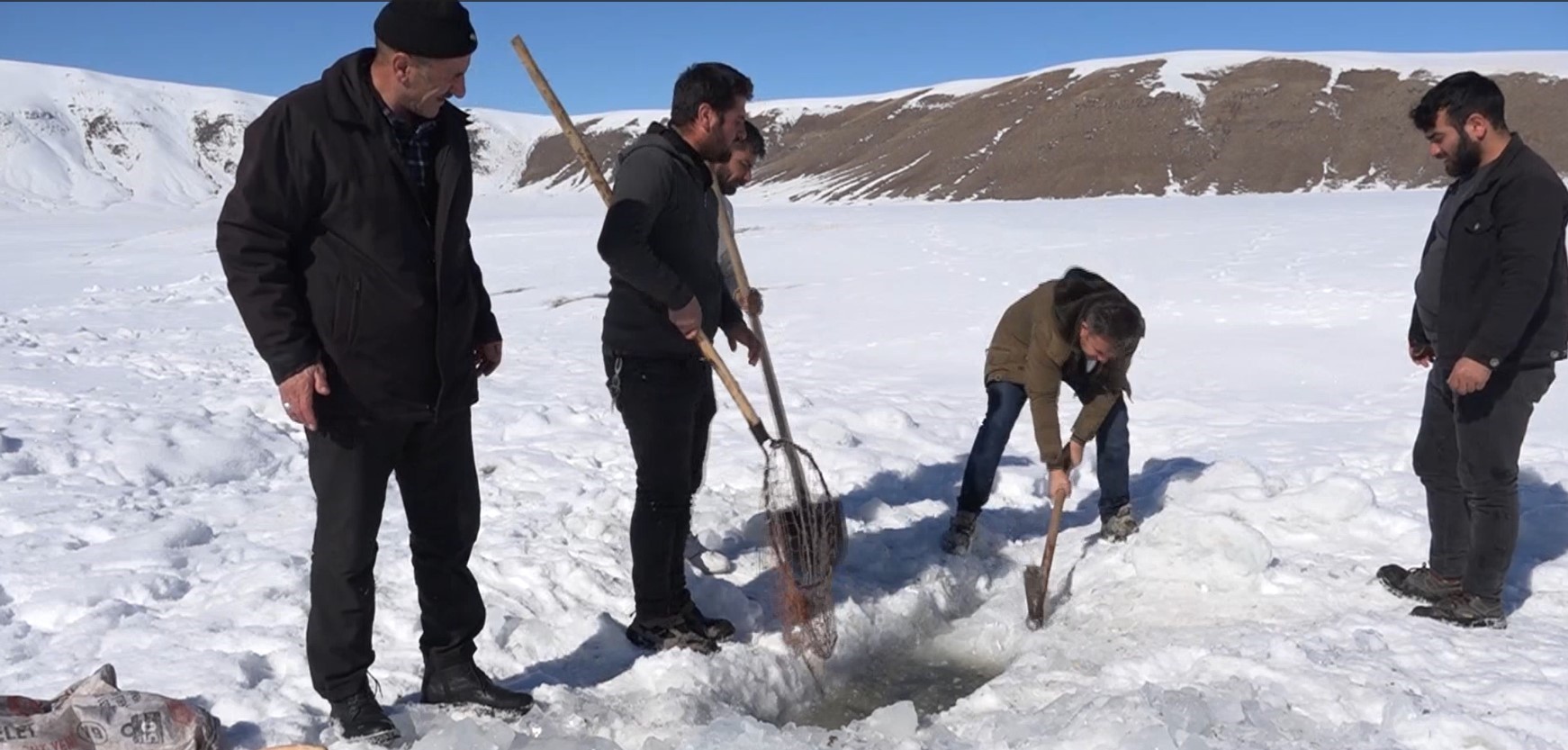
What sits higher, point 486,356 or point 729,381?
point 486,356

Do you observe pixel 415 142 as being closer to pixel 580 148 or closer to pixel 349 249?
pixel 349 249

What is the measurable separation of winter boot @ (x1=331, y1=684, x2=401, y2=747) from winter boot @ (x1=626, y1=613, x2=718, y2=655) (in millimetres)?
933

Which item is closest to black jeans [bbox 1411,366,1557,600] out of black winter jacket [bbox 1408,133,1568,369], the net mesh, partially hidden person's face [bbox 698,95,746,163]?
black winter jacket [bbox 1408,133,1568,369]

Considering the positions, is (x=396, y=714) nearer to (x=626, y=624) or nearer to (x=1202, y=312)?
(x=626, y=624)

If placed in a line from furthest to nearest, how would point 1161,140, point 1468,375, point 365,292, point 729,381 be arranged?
point 1161,140, point 729,381, point 1468,375, point 365,292

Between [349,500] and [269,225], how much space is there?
0.72 meters

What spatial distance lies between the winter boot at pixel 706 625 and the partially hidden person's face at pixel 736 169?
1.53 metres

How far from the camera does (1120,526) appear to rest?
4926 millimetres

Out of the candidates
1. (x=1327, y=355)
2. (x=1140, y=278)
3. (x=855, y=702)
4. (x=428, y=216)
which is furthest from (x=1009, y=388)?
(x=1140, y=278)

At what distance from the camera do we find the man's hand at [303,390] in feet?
9.00

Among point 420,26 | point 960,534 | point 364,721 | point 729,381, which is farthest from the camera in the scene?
point 960,534

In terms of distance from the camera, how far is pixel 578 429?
689 centimetres

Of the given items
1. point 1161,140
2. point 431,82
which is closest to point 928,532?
point 431,82

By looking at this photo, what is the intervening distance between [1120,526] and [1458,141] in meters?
2.00
